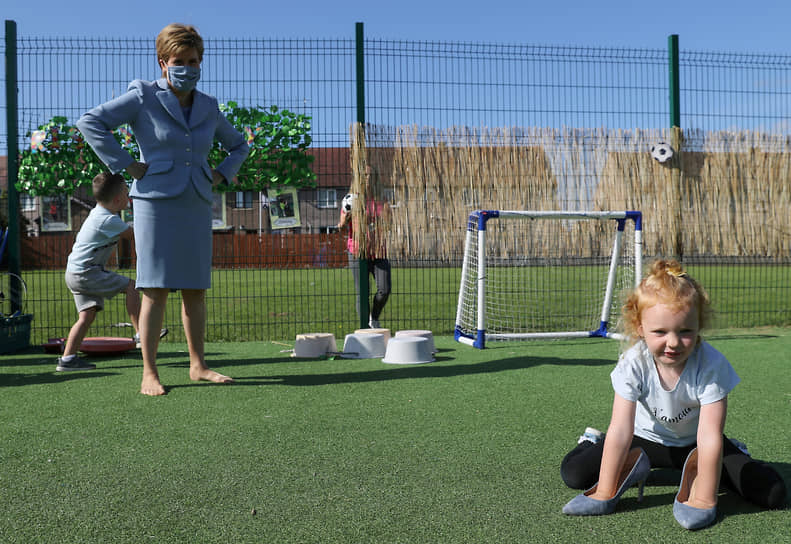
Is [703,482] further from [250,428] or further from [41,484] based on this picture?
[41,484]

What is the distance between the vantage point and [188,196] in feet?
12.1

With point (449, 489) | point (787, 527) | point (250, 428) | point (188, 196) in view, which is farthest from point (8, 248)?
point (787, 527)

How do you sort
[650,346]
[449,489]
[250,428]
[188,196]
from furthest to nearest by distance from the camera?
[188,196], [250,428], [449,489], [650,346]

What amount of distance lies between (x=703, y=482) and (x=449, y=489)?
0.71m

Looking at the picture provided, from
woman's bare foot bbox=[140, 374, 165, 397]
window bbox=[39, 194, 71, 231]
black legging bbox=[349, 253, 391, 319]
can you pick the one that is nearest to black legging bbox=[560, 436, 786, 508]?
woman's bare foot bbox=[140, 374, 165, 397]

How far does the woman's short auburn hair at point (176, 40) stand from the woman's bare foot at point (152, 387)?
1.68m

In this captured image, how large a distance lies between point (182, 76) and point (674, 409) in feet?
9.40

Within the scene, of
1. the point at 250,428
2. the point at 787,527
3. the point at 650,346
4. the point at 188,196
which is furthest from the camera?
the point at 188,196

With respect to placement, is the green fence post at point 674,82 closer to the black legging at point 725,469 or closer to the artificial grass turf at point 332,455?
the artificial grass turf at point 332,455

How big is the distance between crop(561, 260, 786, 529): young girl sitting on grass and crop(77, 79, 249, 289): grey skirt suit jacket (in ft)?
7.73

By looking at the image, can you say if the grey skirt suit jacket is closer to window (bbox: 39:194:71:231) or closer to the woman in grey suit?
the woman in grey suit

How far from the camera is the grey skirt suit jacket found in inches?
142

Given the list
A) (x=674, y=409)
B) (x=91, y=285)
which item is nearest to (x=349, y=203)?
(x=91, y=285)

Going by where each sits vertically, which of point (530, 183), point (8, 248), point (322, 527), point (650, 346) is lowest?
point (322, 527)
